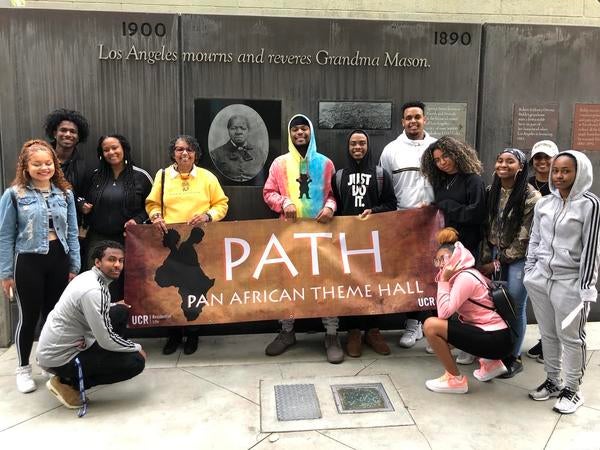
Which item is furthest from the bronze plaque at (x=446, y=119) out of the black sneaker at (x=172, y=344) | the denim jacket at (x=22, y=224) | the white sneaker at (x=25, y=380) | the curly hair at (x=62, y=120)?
the white sneaker at (x=25, y=380)

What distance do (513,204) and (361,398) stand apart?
6.52 feet

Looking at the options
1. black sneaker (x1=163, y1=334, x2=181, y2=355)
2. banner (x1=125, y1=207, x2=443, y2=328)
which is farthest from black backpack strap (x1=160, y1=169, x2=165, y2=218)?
black sneaker (x1=163, y1=334, x2=181, y2=355)

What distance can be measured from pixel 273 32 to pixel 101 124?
202 cm

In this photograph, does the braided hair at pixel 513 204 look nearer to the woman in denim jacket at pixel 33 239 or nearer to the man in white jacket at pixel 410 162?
the man in white jacket at pixel 410 162

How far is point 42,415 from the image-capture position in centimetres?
351

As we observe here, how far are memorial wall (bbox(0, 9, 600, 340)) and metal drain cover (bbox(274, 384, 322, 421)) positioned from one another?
78.1 inches

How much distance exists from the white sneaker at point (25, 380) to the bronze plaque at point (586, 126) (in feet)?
19.4

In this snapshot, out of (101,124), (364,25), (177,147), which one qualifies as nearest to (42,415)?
(177,147)

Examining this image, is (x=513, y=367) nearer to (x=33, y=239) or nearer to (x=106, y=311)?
(x=106, y=311)

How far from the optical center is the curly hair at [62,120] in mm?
4527

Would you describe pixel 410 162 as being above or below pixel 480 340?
above

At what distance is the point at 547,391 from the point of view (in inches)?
145

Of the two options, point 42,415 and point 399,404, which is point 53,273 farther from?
point 399,404

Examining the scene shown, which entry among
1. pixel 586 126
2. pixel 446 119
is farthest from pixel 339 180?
pixel 586 126
